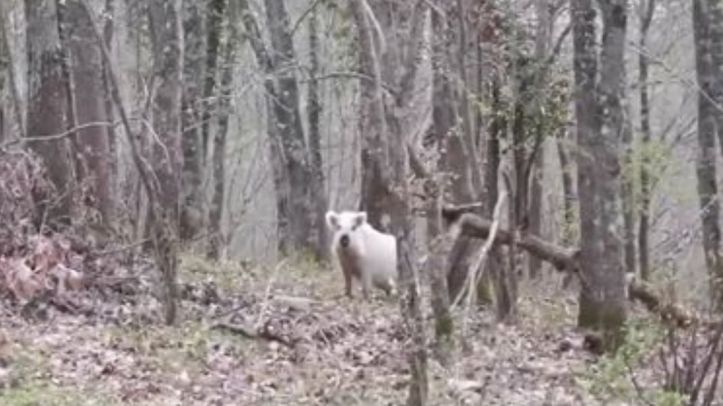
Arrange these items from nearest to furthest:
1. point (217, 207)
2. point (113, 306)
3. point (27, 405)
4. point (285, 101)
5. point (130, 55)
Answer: point (27, 405) < point (113, 306) < point (285, 101) < point (217, 207) < point (130, 55)

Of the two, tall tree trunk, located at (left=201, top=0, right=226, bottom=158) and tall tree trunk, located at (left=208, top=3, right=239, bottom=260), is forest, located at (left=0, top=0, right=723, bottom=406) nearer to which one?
tall tree trunk, located at (left=201, top=0, right=226, bottom=158)

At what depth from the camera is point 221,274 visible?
13.8 meters

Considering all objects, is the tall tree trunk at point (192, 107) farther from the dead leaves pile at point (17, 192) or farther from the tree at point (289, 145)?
the dead leaves pile at point (17, 192)

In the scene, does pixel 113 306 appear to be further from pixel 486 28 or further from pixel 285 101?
pixel 285 101

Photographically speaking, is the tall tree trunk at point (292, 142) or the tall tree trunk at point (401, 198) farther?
the tall tree trunk at point (292, 142)

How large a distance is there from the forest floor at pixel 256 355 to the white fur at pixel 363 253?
1.57 metres

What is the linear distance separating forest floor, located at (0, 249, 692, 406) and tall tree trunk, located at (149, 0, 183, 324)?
0.48 m

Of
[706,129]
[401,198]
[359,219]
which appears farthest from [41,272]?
[706,129]

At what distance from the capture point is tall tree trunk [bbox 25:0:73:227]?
1248 cm

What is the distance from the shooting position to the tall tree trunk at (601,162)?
35.6 feet

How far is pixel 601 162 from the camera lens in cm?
1095

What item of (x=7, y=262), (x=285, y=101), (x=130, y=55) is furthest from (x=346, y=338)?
(x=130, y=55)

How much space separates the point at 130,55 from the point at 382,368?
19.8 m

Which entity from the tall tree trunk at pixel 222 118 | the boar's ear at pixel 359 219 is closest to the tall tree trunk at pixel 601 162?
the boar's ear at pixel 359 219
